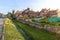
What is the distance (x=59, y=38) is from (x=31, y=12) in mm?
48119

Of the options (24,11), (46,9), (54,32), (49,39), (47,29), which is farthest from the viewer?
(24,11)

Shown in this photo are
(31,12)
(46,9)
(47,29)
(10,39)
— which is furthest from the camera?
(31,12)

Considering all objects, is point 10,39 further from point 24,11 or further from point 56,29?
point 24,11

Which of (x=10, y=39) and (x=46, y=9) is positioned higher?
(x=46, y=9)

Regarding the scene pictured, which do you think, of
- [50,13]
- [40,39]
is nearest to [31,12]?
[50,13]

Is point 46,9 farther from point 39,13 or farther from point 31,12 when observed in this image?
point 31,12

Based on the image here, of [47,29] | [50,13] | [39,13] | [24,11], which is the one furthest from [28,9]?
[47,29]

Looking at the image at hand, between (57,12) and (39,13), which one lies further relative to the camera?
(39,13)

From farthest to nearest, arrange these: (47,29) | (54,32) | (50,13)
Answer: (50,13), (47,29), (54,32)

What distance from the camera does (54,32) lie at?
1794 cm

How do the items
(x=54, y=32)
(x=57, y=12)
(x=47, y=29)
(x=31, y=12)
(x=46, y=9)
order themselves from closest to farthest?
(x=54, y=32), (x=47, y=29), (x=57, y=12), (x=46, y=9), (x=31, y=12)

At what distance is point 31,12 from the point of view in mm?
63219

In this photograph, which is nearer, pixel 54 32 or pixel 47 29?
pixel 54 32

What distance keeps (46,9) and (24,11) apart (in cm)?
1460
